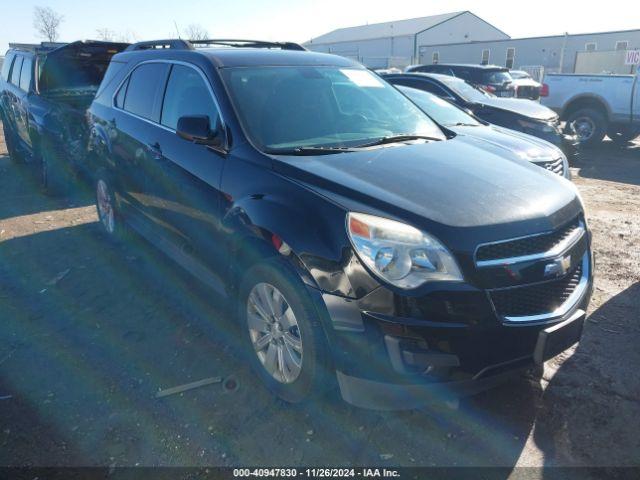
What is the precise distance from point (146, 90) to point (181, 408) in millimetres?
2673

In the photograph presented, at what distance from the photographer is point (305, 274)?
231 centimetres

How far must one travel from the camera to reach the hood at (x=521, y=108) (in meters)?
7.81

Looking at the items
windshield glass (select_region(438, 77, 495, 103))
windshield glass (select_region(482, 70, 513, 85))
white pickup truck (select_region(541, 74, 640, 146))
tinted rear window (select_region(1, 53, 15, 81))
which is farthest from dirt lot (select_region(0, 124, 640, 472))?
windshield glass (select_region(482, 70, 513, 85))

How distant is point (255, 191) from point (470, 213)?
1.15 m

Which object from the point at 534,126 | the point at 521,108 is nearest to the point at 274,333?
the point at 534,126

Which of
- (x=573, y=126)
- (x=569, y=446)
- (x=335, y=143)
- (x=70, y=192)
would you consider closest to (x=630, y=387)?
(x=569, y=446)

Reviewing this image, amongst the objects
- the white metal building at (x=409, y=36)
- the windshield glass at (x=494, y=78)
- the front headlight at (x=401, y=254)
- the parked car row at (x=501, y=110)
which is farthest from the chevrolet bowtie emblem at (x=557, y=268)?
the white metal building at (x=409, y=36)

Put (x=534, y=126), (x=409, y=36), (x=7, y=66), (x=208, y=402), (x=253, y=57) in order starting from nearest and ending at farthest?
(x=208, y=402), (x=253, y=57), (x=534, y=126), (x=7, y=66), (x=409, y=36)

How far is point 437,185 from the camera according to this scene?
8.28 ft

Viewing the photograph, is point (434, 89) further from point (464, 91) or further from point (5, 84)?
point (5, 84)

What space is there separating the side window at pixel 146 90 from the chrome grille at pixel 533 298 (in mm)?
2909

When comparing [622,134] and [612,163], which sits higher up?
[622,134]

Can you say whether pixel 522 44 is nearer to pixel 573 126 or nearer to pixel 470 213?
pixel 573 126

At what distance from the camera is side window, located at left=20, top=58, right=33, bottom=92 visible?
722 cm
